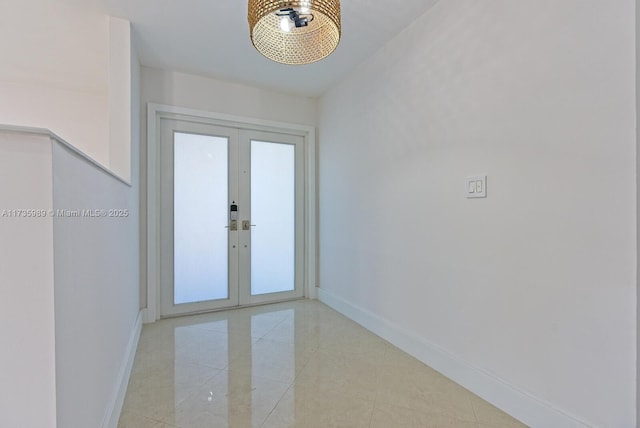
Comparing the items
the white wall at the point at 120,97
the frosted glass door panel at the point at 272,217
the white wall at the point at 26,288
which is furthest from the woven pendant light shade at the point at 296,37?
the frosted glass door panel at the point at 272,217

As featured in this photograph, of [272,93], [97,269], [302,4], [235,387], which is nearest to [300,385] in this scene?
[235,387]

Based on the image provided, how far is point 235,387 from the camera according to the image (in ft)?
6.38

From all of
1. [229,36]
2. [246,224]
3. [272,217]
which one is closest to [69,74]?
[229,36]

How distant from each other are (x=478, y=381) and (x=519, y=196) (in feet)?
3.78

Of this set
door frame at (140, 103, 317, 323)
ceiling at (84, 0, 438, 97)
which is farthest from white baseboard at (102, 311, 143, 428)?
ceiling at (84, 0, 438, 97)

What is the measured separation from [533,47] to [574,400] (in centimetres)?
176

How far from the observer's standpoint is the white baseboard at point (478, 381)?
1.53 m

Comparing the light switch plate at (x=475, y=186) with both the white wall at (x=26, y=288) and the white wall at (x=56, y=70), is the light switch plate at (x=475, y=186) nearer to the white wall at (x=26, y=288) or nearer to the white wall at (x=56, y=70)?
the white wall at (x=26, y=288)

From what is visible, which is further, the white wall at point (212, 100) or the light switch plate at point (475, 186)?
the white wall at point (212, 100)

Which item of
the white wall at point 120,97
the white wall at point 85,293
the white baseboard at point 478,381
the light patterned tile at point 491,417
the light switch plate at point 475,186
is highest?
the white wall at point 120,97

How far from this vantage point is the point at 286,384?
198 cm

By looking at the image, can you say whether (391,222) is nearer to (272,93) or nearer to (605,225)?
(605,225)

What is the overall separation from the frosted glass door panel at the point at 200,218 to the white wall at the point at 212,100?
31cm

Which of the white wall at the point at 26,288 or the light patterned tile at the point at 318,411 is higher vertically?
the white wall at the point at 26,288
